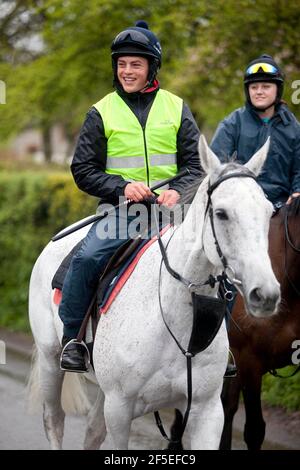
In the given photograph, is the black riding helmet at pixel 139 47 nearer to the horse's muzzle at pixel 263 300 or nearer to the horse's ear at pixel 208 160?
the horse's ear at pixel 208 160

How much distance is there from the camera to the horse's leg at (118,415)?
4.83 m

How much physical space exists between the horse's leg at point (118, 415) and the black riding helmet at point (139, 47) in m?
1.97

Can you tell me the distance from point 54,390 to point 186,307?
1.98 metres

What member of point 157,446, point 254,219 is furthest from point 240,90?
point 254,219

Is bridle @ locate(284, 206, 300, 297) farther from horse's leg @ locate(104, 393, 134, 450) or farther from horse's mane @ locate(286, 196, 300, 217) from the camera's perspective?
horse's leg @ locate(104, 393, 134, 450)

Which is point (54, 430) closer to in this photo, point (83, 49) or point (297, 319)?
point (297, 319)

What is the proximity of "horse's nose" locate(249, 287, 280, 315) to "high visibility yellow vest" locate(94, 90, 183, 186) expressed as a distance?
1.65m

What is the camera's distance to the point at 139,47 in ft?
17.4

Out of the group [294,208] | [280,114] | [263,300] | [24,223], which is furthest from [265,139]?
[24,223]

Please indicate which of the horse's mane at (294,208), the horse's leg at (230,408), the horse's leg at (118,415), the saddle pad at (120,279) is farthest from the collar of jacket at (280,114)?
the horse's leg at (118,415)

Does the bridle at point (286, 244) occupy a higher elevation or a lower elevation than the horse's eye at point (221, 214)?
lower

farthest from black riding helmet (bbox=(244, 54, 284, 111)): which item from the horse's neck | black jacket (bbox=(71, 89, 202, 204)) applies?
the horse's neck

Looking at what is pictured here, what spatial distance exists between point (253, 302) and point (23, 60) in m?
17.1

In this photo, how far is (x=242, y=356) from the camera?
20.7 feet
